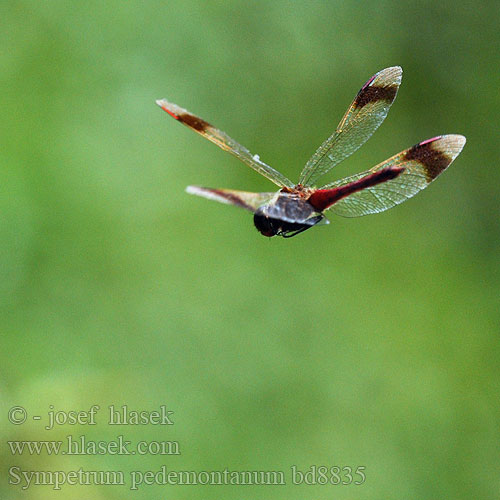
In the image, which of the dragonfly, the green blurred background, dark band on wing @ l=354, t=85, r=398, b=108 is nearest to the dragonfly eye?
the dragonfly

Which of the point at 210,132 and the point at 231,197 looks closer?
the point at 231,197

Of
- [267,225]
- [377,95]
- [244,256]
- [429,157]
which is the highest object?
[377,95]

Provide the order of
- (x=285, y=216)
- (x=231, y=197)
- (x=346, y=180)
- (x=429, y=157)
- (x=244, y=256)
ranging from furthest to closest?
(x=244, y=256) < (x=346, y=180) < (x=429, y=157) < (x=285, y=216) < (x=231, y=197)

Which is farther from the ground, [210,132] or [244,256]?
[210,132]

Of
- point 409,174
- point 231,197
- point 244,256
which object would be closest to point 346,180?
point 409,174

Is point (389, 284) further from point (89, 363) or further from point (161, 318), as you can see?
point (89, 363)

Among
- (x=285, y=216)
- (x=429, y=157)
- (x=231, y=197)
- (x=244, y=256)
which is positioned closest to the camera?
(x=231, y=197)

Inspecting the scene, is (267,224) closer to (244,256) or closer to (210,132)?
(210,132)

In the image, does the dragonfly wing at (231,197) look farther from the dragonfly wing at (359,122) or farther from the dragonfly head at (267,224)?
the dragonfly wing at (359,122)
